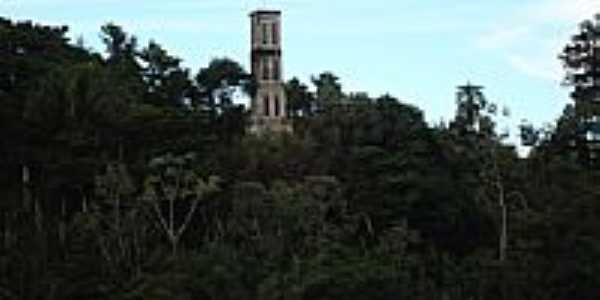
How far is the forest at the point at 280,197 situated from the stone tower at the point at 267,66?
241 inches

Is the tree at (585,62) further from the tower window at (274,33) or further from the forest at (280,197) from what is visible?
the tower window at (274,33)

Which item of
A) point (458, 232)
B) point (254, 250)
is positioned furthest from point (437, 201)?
point (254, 250)

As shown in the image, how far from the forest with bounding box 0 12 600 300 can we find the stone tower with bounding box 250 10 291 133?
611 centimetres

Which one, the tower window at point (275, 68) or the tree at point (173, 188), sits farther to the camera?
the tower window at point (275, 68)

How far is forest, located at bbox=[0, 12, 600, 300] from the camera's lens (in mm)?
34906

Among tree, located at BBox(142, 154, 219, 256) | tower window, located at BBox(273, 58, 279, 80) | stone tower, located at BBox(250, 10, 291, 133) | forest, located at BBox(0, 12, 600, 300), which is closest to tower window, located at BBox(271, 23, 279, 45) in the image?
stone tower, located at BBox(250, 10, 291, 133)

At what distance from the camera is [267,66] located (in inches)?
2190

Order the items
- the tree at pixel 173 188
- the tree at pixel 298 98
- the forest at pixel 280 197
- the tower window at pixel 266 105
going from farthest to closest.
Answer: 1. the tree at pixel 298 98
2. the tower window at pixel 266 105
3. the tree at pixel 173 188
4. the forest at pixel 280 197

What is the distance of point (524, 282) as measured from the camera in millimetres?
35469

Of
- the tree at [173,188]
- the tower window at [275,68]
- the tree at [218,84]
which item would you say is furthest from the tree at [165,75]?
the tree at [173,188]

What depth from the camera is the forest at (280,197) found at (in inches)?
1374

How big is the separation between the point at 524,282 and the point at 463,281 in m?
2.25

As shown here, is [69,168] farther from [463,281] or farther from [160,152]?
[463,281]

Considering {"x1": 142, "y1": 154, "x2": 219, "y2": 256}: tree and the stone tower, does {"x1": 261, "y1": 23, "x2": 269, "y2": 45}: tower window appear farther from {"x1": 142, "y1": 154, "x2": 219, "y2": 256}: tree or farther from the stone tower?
{"x1": 142, "y1": 154, "x2": 219, "y2": 256}: tree
